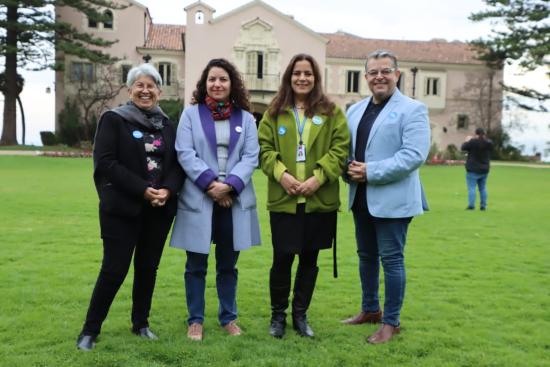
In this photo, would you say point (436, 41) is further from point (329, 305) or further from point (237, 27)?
point (329, 305)

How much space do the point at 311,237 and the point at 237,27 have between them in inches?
1355

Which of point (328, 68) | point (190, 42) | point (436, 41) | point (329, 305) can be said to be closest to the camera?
point (329, 305)

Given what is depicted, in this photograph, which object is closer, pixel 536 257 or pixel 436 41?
pixel 536 257

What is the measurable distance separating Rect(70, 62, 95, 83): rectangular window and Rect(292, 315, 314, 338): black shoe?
3577 cm

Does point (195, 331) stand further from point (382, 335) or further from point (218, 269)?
point (382, 335)

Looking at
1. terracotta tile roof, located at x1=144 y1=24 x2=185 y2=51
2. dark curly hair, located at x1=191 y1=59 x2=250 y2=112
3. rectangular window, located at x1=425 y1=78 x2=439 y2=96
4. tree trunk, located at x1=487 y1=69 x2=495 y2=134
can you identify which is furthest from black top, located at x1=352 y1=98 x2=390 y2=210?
tree trunk, located at x1=487 y1=69 x2=495 y2=134

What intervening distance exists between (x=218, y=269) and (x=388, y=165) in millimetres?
1457

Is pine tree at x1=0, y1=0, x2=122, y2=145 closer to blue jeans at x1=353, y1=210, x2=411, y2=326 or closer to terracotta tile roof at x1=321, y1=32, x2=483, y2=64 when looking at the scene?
terracotta tile roof at x1=321, y1=32, x2=483, y2=64

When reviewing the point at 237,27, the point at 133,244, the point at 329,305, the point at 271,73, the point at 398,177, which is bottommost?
the point at 329,305

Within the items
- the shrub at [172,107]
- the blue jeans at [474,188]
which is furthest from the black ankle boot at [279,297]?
the shrub at [172,107]

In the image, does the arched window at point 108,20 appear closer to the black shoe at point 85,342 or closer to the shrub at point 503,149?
the shrub at point 503,149

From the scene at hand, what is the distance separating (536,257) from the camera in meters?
7.24

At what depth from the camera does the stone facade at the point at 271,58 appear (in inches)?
1444

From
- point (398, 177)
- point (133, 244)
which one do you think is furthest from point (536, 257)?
point (133, 244)
